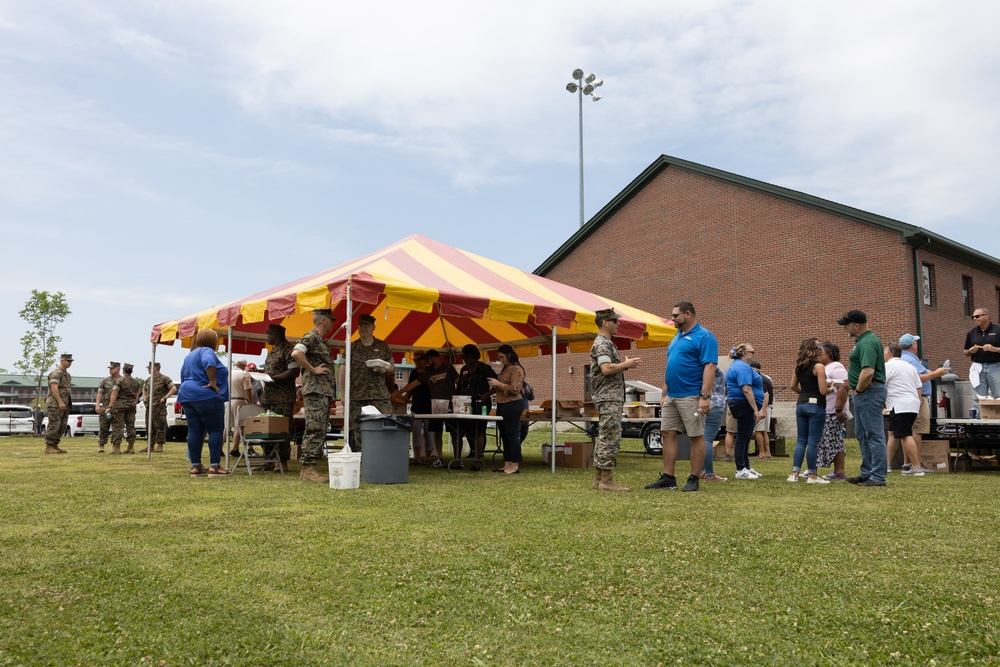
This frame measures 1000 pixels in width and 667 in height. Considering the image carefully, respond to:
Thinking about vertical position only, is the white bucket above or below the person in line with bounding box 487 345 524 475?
below

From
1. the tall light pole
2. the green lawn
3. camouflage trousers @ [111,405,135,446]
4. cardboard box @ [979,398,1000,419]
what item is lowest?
the green lawn

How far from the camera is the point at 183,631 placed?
3.43 meters

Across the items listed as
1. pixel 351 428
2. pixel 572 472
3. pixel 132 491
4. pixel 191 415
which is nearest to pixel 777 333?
pixel 572 472

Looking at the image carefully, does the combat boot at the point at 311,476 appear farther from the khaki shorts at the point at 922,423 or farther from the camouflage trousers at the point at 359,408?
the khaki shorts at the point at 922,423

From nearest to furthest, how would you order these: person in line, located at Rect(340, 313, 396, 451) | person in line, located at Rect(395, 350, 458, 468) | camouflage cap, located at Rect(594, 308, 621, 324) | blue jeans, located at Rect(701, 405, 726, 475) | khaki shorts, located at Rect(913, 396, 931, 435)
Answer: camouflage cap, located at Rect(594, 308, 621, 324) < person in line, located at Rect(340, 313, 396, 451) < blue jeans, located at Rect(701, 405, 726, 475) < khaki shorts, located at Rect(913, 396, 931, 435) < person in line, located at Rect(395, 350, 458, 468)

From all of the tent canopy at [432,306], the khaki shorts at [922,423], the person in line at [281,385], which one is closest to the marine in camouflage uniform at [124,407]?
the tent canopy at [432,306]

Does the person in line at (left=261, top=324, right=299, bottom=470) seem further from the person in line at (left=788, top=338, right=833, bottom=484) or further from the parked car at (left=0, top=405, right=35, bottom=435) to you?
the parked car at (left=0, top=405, right=35, bottom=435)

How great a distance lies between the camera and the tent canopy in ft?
32.5

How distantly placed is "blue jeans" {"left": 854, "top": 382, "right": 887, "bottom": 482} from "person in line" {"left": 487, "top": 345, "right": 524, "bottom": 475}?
425cm

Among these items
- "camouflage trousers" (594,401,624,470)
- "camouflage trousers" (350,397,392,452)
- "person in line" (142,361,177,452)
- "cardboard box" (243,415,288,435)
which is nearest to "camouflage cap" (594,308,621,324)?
"camouflage trousers" (594,401,624,470)

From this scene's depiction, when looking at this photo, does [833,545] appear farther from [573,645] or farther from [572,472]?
[572,472]

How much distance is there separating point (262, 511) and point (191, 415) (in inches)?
158

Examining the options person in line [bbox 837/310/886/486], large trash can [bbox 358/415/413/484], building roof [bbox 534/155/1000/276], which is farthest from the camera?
building roof [bbox 534/155/1000/276]

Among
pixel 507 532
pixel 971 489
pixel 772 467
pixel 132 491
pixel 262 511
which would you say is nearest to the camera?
pixel 507 532
